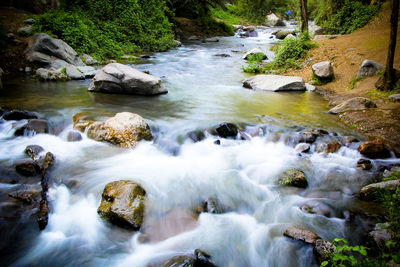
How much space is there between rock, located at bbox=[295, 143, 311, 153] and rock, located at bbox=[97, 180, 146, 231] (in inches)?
146

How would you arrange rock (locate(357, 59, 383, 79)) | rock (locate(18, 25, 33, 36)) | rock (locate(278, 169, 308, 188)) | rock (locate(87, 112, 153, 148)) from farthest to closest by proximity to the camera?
rock (locate(18, 25, 33, 36)) → rock (locate(357, 59, 383, 79)) → rock (locate(87, 112, 153, 148)) → rock (locate(278, 169, 308, 188))

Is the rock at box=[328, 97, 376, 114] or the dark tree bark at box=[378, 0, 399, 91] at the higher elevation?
the dark tree bark at box=[378, 0, 399, 91]

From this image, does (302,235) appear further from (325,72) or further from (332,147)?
(325,72)

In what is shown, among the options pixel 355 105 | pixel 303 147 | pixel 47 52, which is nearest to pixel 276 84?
pixel 355 105

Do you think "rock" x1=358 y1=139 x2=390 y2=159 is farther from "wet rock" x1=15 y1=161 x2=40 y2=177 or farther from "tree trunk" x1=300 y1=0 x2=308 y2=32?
"tree trunk" x1=300 y1=0 x2=308 y2=32

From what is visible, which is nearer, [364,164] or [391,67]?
[364,164]

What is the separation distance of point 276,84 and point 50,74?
9.24 metres

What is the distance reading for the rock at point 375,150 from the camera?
5.49 meters

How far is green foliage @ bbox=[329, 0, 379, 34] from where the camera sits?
17500mm

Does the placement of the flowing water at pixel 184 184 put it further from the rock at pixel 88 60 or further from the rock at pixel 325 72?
the rock at pixel 88 60

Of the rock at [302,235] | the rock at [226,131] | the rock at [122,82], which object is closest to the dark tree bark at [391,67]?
the rock at [226,131]

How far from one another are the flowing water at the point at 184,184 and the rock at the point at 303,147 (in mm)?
128

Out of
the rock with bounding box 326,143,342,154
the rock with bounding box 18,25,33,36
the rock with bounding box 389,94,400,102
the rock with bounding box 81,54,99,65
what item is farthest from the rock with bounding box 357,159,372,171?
the rock with bounding box 18,25,33,36

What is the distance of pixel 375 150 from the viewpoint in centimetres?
552
